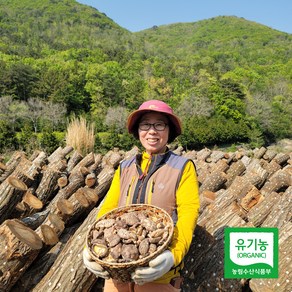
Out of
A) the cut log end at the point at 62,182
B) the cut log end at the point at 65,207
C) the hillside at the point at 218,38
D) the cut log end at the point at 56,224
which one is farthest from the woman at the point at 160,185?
the hillside at the point at 218,38

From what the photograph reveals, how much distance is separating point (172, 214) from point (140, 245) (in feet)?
1.35

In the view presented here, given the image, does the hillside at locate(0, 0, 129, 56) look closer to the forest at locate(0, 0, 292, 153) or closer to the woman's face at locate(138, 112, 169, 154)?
the forest at locate(0, 0, 292, 153)

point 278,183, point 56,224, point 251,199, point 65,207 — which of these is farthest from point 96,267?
point 278,183

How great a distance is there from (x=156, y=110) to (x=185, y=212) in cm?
74

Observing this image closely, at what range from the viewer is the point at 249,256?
2.74 meters

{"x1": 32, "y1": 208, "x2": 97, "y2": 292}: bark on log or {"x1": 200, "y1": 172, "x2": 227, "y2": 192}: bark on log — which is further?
{"x1": 200, "y1": 172, "x2": 227, "y2": 192}: bark on log

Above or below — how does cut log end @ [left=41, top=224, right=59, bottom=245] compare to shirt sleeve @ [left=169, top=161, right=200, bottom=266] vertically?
below

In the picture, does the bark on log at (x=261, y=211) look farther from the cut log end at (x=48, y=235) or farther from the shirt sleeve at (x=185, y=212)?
the cut log end at (x=48, y=235)

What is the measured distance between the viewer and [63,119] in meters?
37.4

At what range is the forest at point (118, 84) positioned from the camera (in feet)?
106

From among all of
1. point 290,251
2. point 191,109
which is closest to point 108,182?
point 290,251

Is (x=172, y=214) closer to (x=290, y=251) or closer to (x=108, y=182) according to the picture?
(x=290, y=251)

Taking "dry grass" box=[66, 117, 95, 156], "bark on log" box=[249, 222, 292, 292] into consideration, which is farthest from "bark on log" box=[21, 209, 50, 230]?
"dry grass" box=[66, 117, 95, 156]

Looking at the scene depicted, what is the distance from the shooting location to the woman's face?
2314mm
